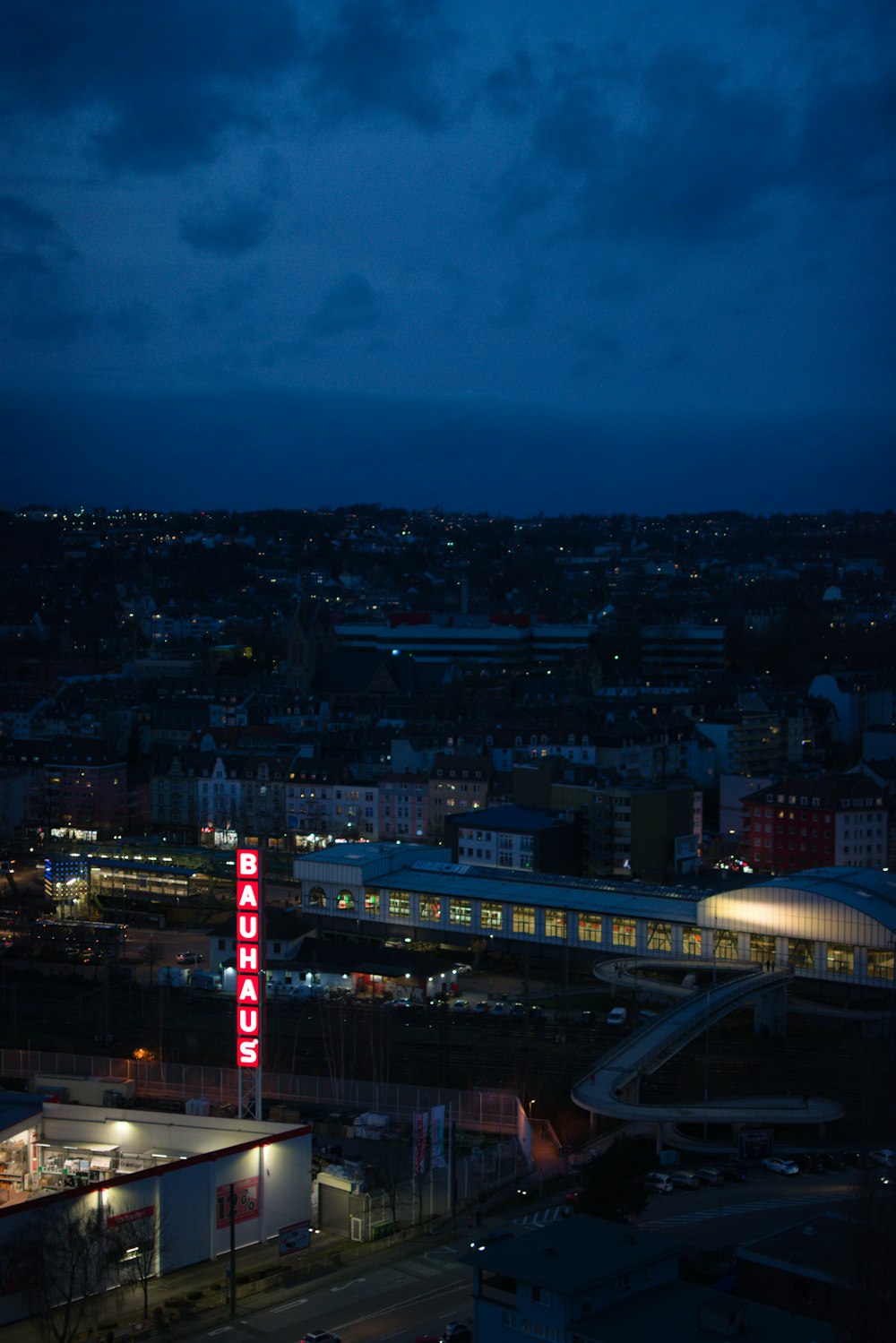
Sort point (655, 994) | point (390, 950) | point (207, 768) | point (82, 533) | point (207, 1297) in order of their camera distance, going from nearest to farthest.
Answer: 1. point (207, 1297)
2. point (655, 994)
3. point (390, 950)
4. point (207, 768)
5. point (82, 533)

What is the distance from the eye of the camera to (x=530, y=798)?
70.8ft

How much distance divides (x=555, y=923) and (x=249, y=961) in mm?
7363

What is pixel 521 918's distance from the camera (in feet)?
57.5

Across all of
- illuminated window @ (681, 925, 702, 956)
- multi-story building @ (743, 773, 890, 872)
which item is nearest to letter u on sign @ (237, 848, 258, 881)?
illuminated window @ (681, 925, 702, 956)

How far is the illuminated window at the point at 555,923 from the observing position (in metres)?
17.2

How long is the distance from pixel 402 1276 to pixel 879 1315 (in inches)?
111

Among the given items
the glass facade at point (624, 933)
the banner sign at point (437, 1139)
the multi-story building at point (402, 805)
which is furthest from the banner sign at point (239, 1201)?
the multi-story building at point (402, 805)

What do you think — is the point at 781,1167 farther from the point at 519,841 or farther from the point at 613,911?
the point at 519,841

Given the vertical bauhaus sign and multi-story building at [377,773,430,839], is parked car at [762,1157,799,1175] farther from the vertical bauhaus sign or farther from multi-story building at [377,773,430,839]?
multi-story building at [377,773,430,839]

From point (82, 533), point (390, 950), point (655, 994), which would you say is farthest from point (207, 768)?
point (82, 533)

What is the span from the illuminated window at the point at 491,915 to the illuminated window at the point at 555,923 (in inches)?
19.4

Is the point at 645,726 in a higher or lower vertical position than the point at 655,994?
higher

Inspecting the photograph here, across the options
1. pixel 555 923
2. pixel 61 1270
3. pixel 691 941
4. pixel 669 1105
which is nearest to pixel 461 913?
pixel 555 923

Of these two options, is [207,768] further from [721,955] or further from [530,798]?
[721,955]
